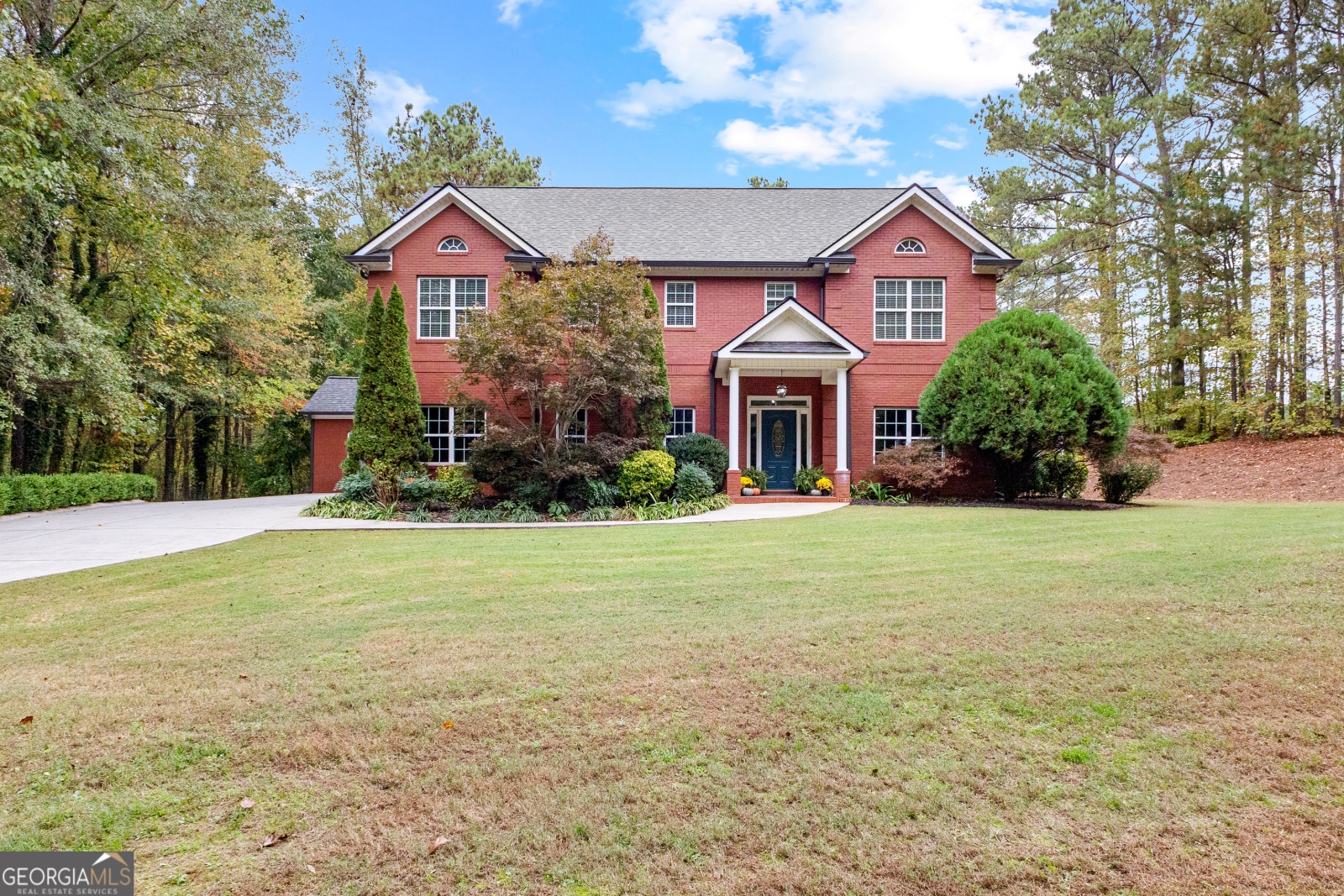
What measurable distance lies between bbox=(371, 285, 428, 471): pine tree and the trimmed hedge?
295 inches

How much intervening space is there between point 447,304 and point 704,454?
26.4ft

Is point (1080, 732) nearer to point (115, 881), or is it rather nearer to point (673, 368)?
point (115, 881)

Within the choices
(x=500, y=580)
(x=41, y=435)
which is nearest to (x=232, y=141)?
(x=41, y=435)

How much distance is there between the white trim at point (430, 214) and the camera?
57.8 feet

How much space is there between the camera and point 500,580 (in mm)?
7035

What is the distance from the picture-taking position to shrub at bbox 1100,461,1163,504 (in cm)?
1455

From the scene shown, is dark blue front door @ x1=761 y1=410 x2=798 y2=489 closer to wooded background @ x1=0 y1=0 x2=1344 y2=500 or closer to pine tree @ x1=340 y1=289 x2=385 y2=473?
pine tree @ x1=340 y1=289 x2=385 y2=473

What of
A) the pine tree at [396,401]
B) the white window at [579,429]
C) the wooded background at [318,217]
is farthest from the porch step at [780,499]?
the wooded background at [318,217]

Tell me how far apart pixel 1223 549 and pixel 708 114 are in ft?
71.9

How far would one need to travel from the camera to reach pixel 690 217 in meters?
20.7

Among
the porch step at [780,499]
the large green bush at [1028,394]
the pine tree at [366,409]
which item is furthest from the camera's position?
the porch step at [780,499]

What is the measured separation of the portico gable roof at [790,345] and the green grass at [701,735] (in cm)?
1039

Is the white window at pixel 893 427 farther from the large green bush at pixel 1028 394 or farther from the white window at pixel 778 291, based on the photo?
the white window at pixel 778 291

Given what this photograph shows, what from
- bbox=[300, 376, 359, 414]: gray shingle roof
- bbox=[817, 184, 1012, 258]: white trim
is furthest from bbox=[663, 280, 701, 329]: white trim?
bbox=[300, 376, 359, 414]: gray shingle roof
